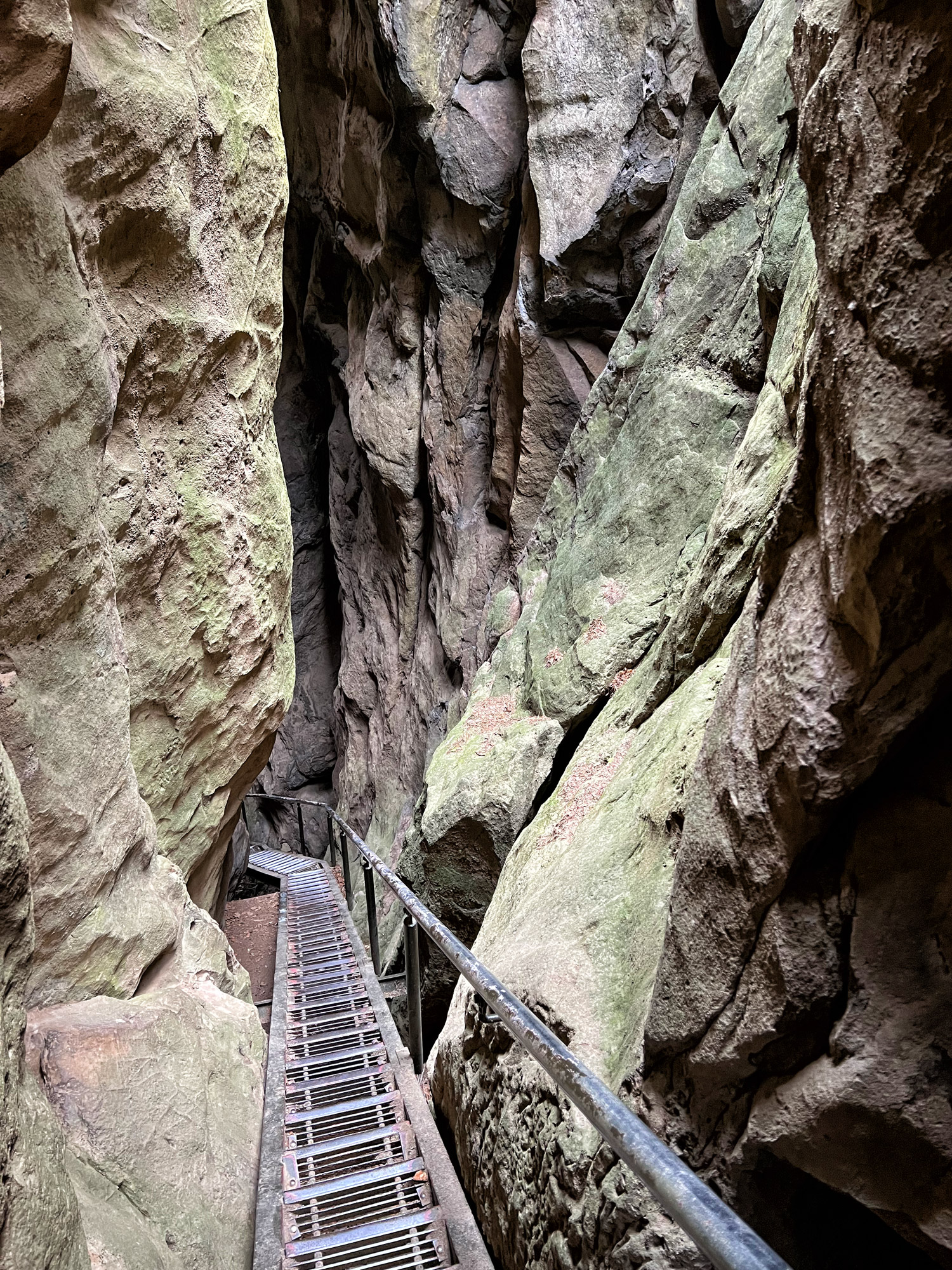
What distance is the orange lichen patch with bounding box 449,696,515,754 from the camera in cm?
824

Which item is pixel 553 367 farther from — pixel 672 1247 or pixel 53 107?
pixel 672 1247

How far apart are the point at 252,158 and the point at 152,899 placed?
18.5 ft

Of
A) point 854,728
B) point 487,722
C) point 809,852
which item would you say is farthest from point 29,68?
point 487,722

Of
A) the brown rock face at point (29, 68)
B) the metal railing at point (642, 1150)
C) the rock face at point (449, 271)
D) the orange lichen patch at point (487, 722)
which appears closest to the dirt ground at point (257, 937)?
the orange lichen patch at point (487, 722)

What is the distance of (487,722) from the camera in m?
8.67

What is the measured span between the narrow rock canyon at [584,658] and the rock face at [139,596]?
0.09ft

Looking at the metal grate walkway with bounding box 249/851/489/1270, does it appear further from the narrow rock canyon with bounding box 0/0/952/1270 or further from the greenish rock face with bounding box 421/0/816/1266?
the greenish rock face with bounding box 421/0/816/1266

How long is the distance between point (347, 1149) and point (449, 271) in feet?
46.9

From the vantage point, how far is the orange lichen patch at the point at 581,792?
560 cm

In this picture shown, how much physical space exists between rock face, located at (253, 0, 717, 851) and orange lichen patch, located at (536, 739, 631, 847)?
4472 mm

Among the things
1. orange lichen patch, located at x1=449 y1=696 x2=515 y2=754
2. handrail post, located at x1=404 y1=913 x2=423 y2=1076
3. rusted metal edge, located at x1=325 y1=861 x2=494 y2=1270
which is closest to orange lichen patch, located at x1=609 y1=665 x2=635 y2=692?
orange lichen patch, located at x1=449 y1=696 x2=515 y2=754

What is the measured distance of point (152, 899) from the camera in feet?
15.2

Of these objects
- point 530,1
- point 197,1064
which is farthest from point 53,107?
point 530,1

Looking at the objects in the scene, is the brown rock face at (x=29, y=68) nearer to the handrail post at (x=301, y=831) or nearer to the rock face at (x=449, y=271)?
the rock face at (x=449, y=271)
